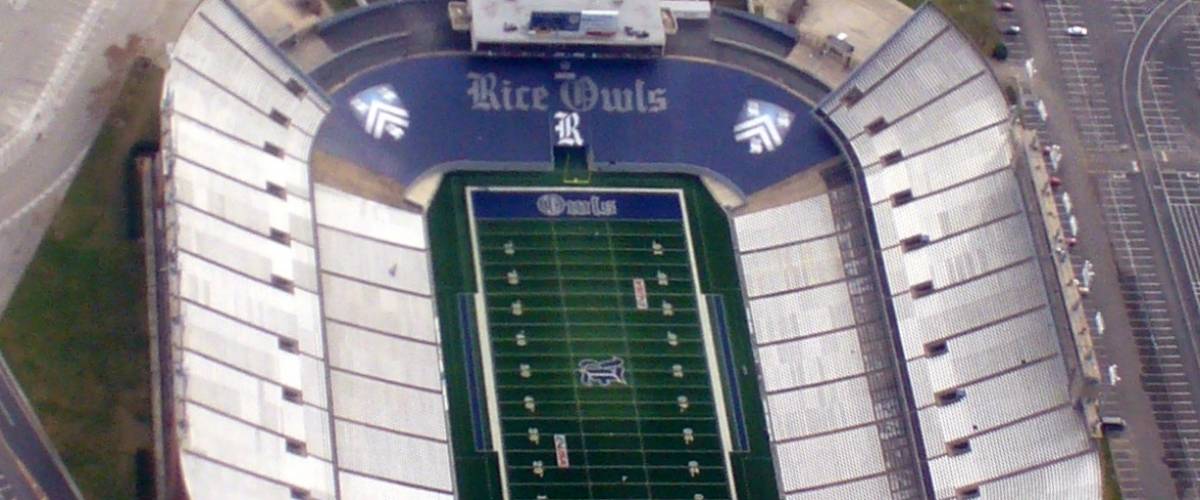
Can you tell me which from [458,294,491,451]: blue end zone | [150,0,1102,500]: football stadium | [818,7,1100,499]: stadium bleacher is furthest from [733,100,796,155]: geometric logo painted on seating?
[458,294,491,451]: blue end zone

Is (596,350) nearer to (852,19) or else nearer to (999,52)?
(852,19)

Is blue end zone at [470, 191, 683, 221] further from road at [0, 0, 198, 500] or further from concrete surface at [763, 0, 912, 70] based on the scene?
road at [0, 0, 198, 500]

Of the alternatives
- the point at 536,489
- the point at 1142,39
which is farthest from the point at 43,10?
the point at 1142,39

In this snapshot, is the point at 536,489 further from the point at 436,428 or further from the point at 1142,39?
the point at 1142,39

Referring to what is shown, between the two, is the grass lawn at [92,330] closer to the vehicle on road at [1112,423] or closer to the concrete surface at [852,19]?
the concrete surface at [852,19]

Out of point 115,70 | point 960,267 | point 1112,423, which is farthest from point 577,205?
point 1112,423
